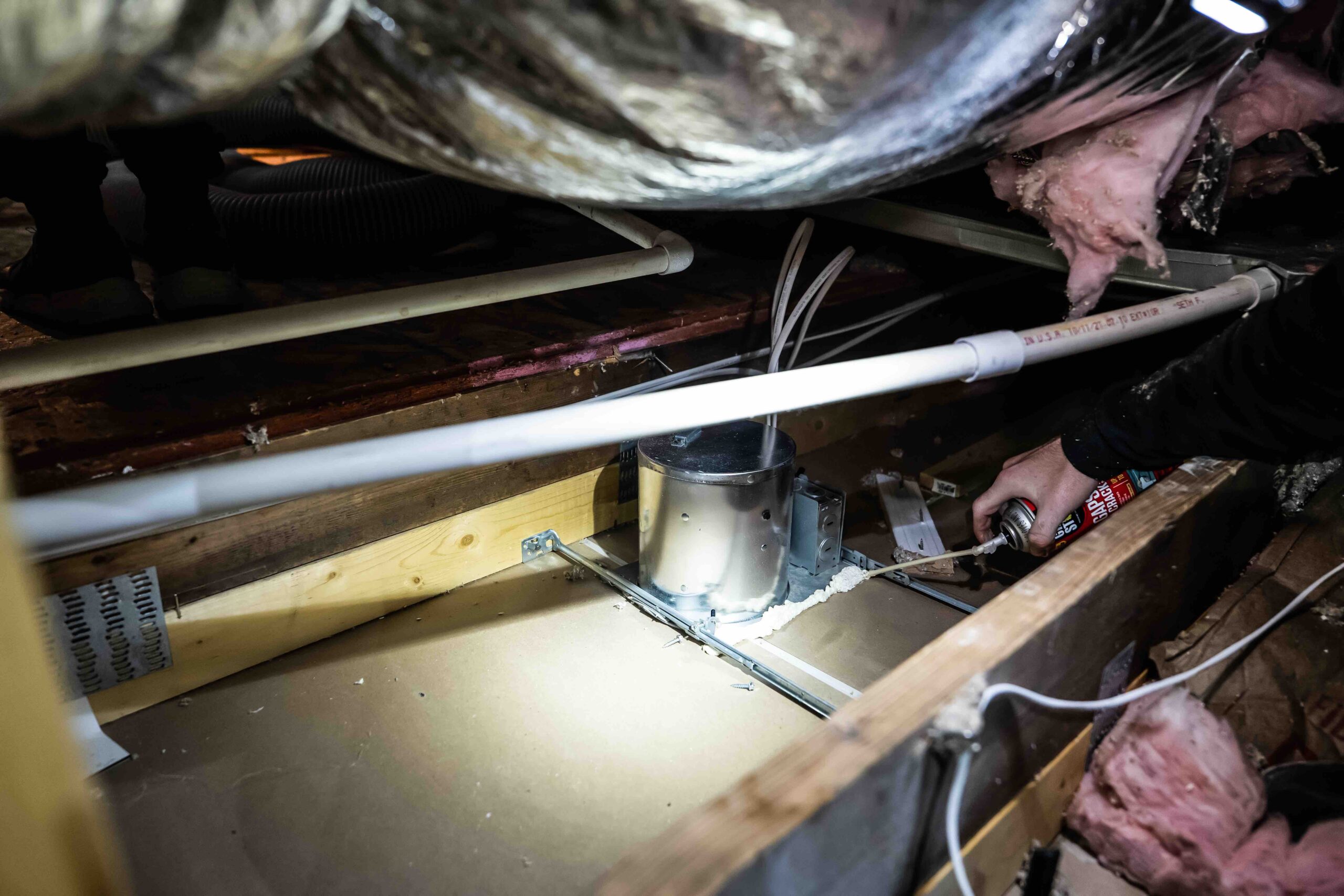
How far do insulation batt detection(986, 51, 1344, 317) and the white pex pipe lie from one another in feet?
0.55

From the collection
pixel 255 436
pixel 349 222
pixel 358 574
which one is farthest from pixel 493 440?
pixel 349 222

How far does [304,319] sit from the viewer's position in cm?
87

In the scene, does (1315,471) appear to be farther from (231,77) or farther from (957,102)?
(231,77)

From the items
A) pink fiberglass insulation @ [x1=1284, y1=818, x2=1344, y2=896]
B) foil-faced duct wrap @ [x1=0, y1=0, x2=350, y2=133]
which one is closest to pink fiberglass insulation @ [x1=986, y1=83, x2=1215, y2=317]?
pink fiberglass insulation @ [x1=1284, y1=818, x2=1344, y2=896]

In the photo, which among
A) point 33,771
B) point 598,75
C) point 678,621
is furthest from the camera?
point 678,621

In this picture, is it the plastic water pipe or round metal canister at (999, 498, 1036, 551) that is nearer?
the plastic water pipe

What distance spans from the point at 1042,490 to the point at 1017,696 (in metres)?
0.44

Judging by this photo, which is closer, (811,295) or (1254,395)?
(1254,395)

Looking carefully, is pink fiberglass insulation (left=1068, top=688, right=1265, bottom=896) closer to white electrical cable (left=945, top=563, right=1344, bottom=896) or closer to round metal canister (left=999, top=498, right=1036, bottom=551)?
white electrical cable (left=945, top=563, right=1344, bottom=896)

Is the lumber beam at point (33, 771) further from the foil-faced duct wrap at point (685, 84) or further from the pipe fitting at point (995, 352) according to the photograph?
the pipe fitting at point (995, 352)

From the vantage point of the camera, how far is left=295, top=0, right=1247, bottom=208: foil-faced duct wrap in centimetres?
44

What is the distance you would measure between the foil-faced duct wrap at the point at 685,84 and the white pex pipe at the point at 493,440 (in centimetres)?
15

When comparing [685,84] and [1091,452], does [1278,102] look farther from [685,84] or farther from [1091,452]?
[685,84]

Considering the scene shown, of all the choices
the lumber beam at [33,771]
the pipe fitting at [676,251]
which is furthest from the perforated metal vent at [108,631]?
the pipe fitting at [676,251]
